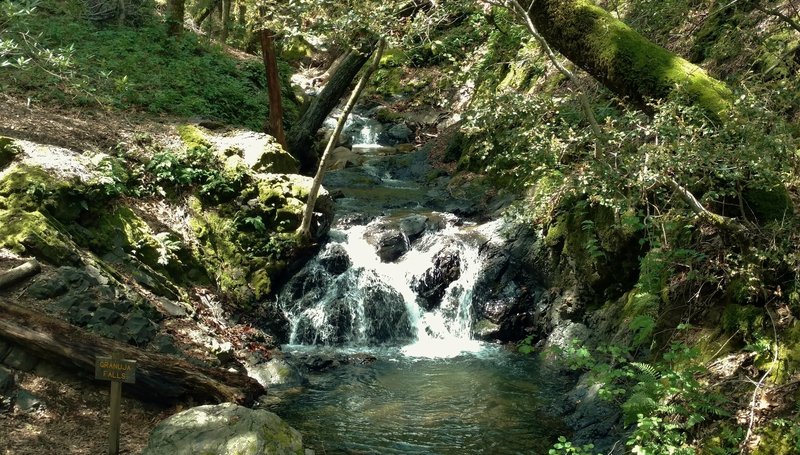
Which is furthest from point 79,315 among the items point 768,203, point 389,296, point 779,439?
point 768,203

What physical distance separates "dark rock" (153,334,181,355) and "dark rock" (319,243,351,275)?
4518mm

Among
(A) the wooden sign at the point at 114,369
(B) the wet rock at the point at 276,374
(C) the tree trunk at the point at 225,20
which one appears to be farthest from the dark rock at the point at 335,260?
(C) the tree trunk at the point at 225,20

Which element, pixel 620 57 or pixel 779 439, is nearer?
pixel 779 439

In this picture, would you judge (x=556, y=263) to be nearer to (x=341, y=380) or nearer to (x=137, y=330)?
(x=341, y=380)

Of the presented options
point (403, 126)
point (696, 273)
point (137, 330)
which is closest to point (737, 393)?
point (696, 273)

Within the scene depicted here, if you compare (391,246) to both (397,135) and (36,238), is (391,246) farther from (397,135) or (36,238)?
(397,135)

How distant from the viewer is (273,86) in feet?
42.5

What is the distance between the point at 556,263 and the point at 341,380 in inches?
175

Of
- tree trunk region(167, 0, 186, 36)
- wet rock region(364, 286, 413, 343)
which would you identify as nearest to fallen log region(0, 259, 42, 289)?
wet rock region(364, 286, 413, 343)

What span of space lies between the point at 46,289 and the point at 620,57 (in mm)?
6801

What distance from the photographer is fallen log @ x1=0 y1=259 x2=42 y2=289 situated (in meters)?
A: 6.79

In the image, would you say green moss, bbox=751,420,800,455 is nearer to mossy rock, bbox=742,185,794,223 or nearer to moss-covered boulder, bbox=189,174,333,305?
mossy rock, bbox=742,185,794,223

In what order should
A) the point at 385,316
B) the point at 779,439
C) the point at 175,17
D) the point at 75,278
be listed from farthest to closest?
the point at 175,17
the point at 385,316
the point at 75,278
the point at 779,439

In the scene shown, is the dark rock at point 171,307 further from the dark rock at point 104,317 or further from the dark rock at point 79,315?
the dark rock at point 79,315
